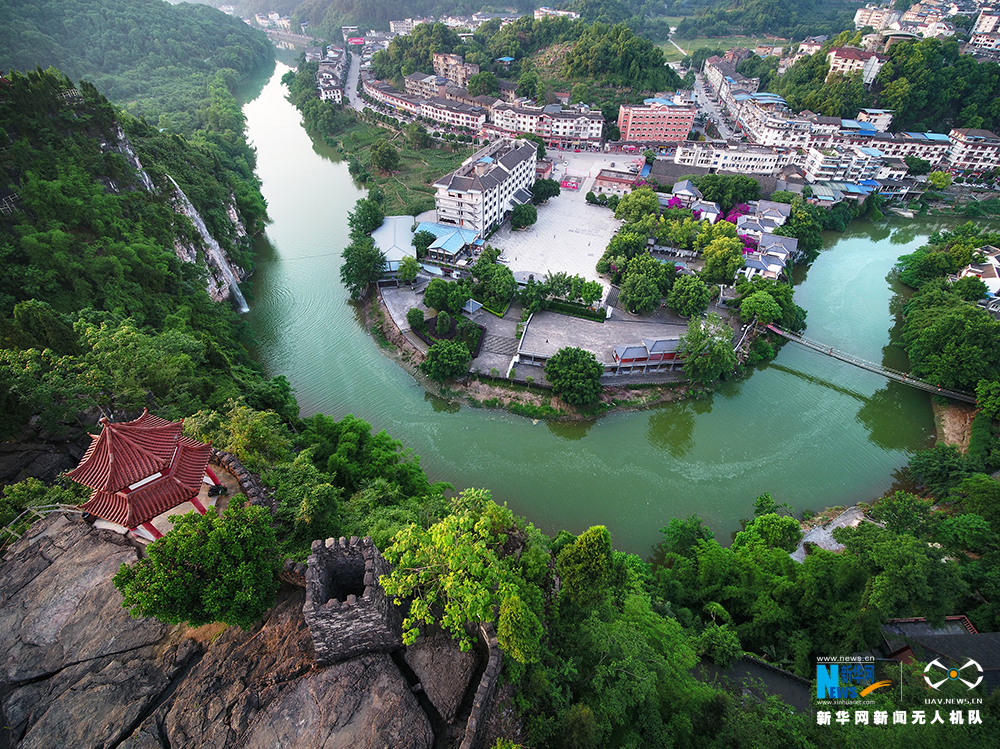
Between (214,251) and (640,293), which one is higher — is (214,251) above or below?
above

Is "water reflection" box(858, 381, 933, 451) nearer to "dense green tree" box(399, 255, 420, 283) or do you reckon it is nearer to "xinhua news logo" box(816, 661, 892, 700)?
"xinhua news logo" box(816, 661, 892, 700)

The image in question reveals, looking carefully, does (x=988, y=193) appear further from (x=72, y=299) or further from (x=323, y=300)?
(x=72, y=299)

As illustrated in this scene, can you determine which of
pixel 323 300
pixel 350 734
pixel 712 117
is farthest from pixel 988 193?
pixel 350 734

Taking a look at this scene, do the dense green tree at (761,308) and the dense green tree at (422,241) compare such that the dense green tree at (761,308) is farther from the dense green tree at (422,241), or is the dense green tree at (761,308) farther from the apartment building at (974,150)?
the apartment building at (974,150)

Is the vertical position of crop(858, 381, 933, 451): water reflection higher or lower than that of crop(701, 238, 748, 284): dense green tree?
lower

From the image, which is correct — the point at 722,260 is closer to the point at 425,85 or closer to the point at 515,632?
the point at 515,632

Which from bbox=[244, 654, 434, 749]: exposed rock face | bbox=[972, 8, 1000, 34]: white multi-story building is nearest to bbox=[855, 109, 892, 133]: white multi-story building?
bbox=[972, 8, 1000, 34]: white multi-story building

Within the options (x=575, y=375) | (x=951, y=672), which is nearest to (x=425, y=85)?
(x=575, y=375)
